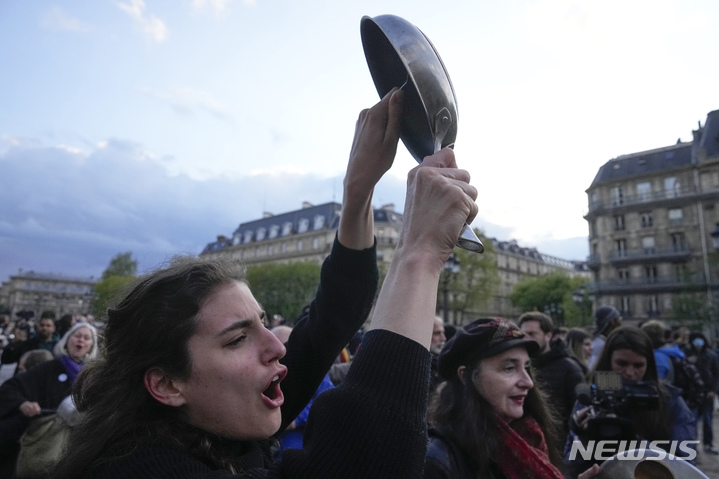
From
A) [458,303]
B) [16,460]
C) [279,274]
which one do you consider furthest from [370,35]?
[279,274]

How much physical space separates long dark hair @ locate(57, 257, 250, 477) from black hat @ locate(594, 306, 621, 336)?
6.77 metres

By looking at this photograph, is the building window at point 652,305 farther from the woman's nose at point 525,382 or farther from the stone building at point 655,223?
the woman's nose at point 525,382

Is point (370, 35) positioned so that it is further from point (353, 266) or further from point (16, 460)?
point (16, 460)

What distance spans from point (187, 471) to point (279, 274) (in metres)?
56.4

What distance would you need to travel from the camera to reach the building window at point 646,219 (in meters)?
44.7

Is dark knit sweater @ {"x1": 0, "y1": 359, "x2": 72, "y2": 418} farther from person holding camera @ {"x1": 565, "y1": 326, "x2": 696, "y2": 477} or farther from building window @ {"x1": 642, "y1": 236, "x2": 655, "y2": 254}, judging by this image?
building window @ {"x1": 642, "y1": 236, "x2": 655, "y2": 254}

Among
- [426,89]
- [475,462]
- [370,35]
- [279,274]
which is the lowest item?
[475,462]

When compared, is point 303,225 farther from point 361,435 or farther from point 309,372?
point 361,435

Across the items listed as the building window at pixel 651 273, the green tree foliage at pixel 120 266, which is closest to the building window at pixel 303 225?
the green tree foliage at pixel 120 266

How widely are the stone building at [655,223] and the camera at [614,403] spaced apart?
43.2m

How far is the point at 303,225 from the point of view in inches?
2940

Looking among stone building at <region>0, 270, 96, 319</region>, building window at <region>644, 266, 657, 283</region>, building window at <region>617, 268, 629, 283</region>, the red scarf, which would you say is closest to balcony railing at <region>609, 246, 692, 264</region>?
building window at <region>644, 266, 657, 283</region>

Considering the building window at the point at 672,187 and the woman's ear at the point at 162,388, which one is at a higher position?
the building window at the point at 672,187

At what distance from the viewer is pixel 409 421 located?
3.33ft
